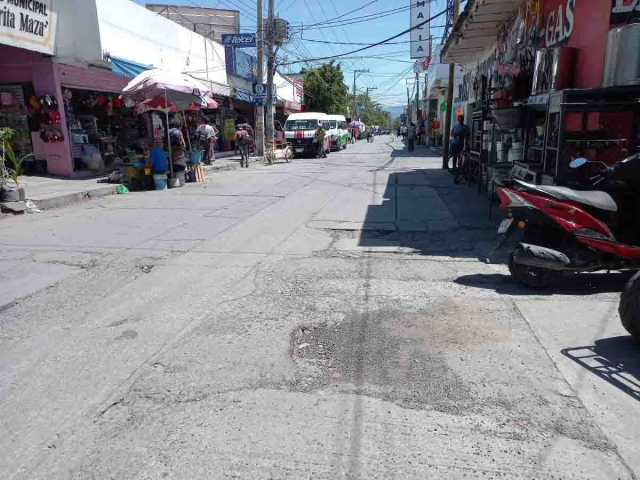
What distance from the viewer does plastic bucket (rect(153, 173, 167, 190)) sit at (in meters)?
13.4

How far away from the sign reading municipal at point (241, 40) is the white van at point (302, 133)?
18.1ft

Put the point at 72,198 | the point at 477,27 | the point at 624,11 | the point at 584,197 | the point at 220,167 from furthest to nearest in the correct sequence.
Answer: the point at 220,167 → the point at 477,27 → the point at 72,198 → the point at 624,11 → the point at 584,197

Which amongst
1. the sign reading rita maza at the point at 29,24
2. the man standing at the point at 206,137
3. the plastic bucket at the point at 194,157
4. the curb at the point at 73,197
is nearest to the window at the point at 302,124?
the man standing at the point at 206,137

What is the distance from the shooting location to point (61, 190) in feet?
40.1

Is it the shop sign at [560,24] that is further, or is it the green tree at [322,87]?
the green tree at [322,87]

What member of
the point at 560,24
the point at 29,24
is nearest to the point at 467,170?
the point at 560,24

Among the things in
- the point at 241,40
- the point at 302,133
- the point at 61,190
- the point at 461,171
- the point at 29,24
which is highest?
the point at 241,40

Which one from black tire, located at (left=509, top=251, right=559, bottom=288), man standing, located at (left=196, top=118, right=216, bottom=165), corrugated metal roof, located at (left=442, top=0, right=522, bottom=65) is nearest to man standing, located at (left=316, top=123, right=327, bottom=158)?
man standing, located at (left=196, top=118, right=216, bottom=165)

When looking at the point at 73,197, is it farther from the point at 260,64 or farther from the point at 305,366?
the point at 260,64

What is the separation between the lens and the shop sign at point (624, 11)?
22.5ft

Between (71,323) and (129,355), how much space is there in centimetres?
105

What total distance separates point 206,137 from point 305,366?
17265mm

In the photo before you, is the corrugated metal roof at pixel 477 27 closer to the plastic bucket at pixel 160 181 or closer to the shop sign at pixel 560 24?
the shop sign at pixel 560 24

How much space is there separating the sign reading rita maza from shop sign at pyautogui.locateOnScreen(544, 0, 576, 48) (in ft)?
40.8
